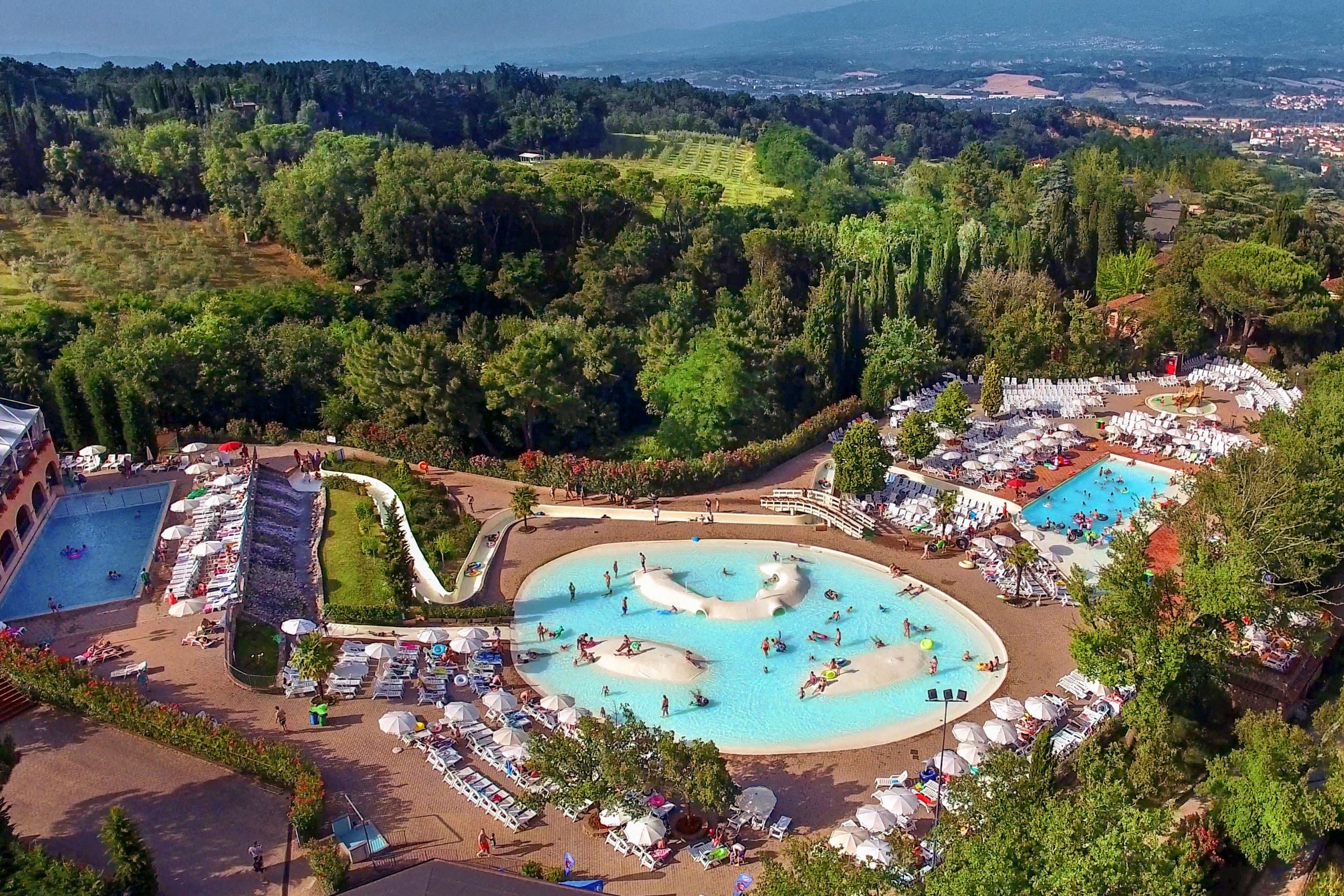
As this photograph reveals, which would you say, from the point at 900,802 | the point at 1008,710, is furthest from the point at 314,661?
the point at 1008,710

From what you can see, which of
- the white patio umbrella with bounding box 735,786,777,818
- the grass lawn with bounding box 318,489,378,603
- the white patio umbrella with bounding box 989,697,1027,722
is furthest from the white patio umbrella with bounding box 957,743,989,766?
the grass lawn with bounding box 318,489,378,603

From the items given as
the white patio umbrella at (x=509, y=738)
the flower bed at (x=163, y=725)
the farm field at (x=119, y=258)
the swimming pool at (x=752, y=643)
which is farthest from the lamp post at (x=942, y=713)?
the farm field at (x=119, y=258)

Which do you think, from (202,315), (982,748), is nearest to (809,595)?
(982,748)

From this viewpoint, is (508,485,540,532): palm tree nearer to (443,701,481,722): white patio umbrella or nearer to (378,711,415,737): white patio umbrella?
(443,701,481,722): white patio umbrella

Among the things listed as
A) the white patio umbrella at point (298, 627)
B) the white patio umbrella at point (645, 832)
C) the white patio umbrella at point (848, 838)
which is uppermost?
the white patio umbrella at point (298, 627)

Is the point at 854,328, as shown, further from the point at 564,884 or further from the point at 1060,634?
the point at 564,884

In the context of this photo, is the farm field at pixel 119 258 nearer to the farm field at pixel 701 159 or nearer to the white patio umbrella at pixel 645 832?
the farm field at pixel 701 159
